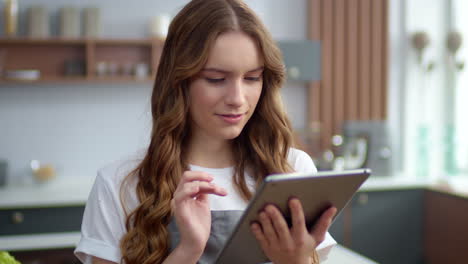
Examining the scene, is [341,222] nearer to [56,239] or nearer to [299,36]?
[299,36]

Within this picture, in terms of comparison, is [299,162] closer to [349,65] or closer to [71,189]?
[71,189]

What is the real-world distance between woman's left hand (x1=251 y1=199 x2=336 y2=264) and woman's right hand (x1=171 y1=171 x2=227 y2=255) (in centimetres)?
13

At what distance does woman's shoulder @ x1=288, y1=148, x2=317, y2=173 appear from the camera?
151 centimetres

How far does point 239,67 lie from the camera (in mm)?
1238

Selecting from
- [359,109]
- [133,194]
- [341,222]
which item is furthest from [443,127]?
[133,194]

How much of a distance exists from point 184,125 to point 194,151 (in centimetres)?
9

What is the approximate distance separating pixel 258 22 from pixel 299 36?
2808mm

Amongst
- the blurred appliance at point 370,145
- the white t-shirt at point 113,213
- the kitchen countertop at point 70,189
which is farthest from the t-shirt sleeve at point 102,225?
the blurred appliance at point 370,145

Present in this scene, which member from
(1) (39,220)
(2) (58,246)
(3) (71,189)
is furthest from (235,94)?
(3) (71,189)

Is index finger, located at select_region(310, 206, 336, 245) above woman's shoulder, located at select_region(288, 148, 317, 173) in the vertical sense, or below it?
below

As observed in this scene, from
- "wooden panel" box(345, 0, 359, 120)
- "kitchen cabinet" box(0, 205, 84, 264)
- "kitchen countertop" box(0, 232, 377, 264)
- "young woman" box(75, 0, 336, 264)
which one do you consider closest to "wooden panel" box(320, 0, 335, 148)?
"wooden panel" box(345, 0, 359, 120)

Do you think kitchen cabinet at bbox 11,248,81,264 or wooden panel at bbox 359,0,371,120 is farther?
wooden panel at bbox 359,0,371,120

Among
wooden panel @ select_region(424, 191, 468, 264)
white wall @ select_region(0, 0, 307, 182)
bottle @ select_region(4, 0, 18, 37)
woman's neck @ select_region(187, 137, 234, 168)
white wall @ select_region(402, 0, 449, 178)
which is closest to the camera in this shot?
woman's neck @ select_region(187, 137, 234, 168)

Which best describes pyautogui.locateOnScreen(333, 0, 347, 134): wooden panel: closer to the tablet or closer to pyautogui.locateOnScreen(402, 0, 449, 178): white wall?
pyautogui.locateOnScreen(402, 0, 449, 178): white wall
